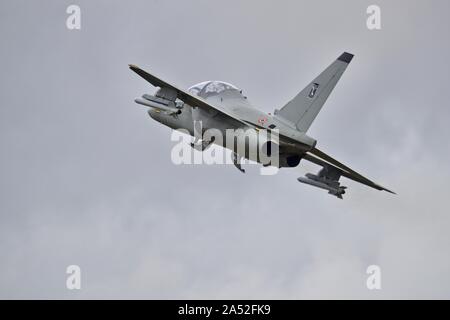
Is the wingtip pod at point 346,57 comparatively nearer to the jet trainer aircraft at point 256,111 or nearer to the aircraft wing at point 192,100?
the jet trainer aircraft at point 256,111

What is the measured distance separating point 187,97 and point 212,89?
11.5ft

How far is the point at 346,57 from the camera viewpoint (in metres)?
62.1

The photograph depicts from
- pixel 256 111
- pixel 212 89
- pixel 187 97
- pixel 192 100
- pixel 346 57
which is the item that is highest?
pixel 346 57

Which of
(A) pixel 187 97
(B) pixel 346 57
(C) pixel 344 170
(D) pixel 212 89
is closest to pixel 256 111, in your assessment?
(A) pixel 187 97

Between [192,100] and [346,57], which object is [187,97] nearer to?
[192,100]

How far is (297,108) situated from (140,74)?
892cm

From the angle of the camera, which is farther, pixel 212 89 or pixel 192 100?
pixel 212 89

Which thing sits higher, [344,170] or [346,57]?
[346,57]

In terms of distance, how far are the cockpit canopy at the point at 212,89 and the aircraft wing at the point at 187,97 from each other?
2580 mm

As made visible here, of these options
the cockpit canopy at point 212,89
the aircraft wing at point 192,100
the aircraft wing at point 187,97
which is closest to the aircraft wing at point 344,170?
the aircraft wing at point 192,100

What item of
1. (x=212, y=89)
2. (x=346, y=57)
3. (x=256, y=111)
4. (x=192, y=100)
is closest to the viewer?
(x=346, y=57)

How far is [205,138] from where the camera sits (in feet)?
206
